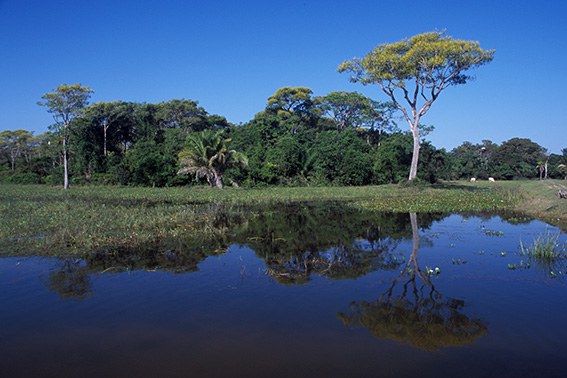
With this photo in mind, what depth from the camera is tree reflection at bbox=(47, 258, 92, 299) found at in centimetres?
716

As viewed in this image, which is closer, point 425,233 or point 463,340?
point 463,340

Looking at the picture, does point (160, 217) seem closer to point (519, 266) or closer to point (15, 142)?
point (519, 266)

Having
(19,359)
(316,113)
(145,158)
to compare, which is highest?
(316,113)

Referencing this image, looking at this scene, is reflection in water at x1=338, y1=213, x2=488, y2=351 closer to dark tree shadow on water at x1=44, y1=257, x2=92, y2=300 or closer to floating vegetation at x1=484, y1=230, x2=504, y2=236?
dark tree shadow on water at x1=44, y1=257, x2=92, y2=300

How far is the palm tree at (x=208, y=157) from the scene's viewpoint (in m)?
30.6

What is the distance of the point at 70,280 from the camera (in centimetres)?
780

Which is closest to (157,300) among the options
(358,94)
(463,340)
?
(463,340)

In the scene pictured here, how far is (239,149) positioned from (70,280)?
3318 centimetres

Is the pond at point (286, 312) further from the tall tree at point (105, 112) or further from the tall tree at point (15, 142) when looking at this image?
the tall tree at point (15, 142)

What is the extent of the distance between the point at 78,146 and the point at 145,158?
6.80m

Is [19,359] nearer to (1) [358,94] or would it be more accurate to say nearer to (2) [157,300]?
(2) [157,300]

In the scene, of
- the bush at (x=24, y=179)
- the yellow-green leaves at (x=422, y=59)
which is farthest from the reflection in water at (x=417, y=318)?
the bush at (x=24, y=179)

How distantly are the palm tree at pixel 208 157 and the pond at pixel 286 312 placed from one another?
2055cm

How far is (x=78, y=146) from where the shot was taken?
118ft
